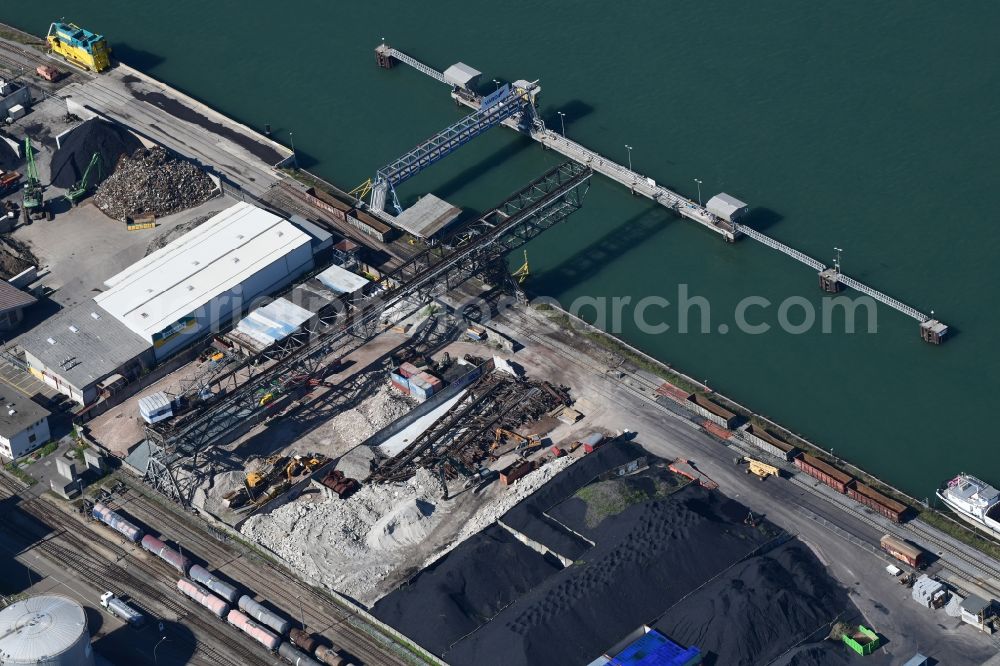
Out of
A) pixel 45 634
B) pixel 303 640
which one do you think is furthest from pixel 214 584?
pixel 45 634

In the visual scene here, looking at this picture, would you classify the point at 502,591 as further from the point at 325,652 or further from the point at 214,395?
the point at 214,395

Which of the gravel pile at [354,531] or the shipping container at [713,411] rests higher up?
the shipping container at [713,411]

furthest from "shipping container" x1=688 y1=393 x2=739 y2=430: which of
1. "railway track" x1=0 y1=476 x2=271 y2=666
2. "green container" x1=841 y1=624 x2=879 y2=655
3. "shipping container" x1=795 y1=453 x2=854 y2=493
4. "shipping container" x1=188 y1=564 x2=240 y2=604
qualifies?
"railway track" x1=0 y1=476 x2=271 y2=666

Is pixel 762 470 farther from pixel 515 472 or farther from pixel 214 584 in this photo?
pixel 214 584

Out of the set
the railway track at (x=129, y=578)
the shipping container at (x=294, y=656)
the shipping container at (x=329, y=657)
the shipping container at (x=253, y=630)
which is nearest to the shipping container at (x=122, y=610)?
the railway track at (x=129, y=578)

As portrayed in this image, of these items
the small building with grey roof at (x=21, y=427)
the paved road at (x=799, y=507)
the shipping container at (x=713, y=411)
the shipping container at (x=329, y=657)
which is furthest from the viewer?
the small building with grey roof at (x=21, y=427)

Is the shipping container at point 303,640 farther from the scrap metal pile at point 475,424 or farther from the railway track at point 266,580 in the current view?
the scrap metal pile at point 475,424
